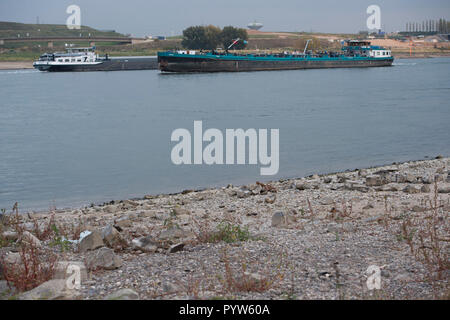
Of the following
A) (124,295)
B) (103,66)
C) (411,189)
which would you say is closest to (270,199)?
(411,189)

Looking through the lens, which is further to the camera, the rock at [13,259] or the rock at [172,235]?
the rock at [172,235]

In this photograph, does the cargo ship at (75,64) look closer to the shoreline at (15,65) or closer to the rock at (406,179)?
the shoreline at (15,65)

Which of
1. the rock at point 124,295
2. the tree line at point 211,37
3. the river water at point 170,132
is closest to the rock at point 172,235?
the rock at point 124,295

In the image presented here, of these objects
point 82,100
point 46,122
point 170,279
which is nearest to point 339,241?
point 170,279

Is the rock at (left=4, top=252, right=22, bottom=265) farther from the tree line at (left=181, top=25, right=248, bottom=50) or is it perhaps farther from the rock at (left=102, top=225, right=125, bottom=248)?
the tree line at (left=181, top=25, right=248, bottom=50)

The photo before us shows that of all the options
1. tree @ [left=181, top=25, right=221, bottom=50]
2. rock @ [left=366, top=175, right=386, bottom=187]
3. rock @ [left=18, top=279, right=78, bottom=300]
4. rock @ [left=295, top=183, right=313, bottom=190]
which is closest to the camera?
rock @ [left=18, top=279, right=78, bottom=300]

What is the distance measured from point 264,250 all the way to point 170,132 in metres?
16.8

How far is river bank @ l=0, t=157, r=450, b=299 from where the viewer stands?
174 inches

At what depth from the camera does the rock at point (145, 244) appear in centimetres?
572

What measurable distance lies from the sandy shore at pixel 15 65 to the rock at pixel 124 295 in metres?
90.7

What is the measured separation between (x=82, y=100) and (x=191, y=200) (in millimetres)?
29735

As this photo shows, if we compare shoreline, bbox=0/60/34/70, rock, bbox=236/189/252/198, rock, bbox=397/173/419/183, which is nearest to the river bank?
rock, bbox=236/189/252/198

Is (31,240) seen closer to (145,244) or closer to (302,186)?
(145,244)

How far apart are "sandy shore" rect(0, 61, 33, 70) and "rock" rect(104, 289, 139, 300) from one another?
9065cm
